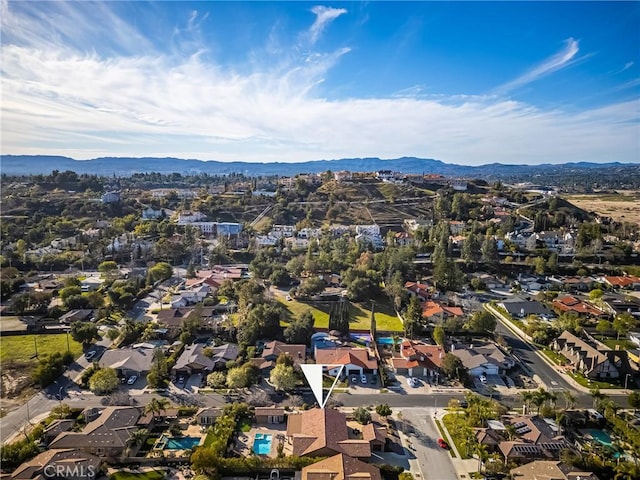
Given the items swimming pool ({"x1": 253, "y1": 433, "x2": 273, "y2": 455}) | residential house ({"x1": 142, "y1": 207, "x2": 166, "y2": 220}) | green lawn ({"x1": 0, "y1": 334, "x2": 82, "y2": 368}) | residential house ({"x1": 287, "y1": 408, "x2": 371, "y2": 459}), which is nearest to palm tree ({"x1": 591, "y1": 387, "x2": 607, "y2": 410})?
residential house ({"x1": 287, "y1": 408, "x2": 371, "y2": 459})

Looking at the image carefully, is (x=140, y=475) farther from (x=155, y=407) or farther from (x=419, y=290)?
(x=419, y=290)

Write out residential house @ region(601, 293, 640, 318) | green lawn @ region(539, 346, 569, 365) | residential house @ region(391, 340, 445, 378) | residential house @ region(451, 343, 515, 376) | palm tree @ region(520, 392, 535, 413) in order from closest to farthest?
palm tree @ region(520, 392, 535, 413)
residential house @ region(391, 340, 445, 378)
residential house @ region(451, 343, 515, 376)
green lawn @ region(539, 346, 569, 365)
residential house @ region(601, 293, 640, 318)

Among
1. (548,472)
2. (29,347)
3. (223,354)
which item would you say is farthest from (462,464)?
(29,347)

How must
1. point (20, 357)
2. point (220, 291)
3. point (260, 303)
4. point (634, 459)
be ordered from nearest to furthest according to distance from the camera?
point (634, 459)
point (20, 357)
point (260, 303)
point (220, 291)

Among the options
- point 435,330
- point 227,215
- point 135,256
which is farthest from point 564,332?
point 227,215

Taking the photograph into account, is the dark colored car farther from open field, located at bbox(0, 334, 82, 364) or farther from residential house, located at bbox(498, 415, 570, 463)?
open field, located at bbox(0, 334, 82, 364)

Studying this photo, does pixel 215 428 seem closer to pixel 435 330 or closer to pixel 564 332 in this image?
pixel 435 330
